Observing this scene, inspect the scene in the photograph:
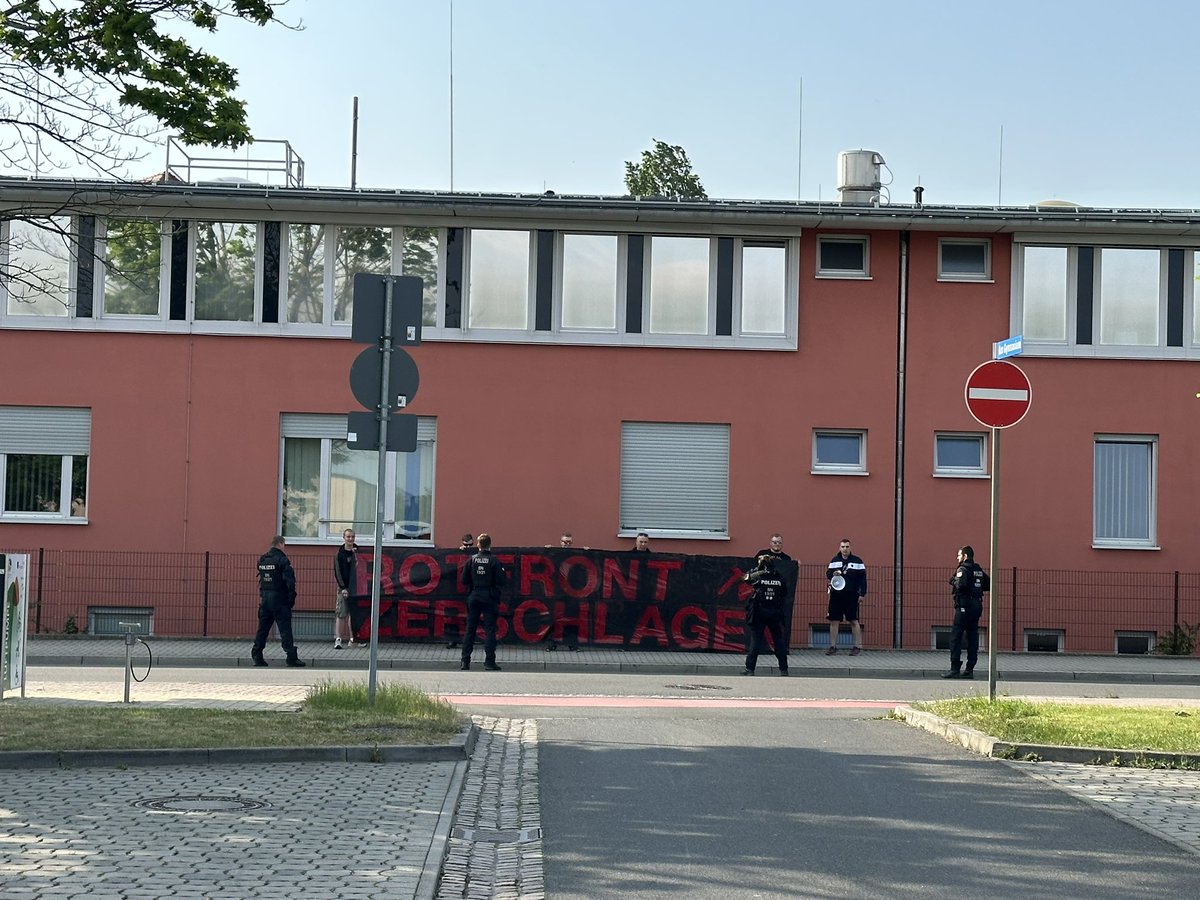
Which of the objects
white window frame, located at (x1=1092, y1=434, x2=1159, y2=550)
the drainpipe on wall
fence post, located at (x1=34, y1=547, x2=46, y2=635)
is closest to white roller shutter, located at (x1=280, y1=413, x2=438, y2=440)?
fence post, located at (x1=34, y1=547, x2=46, y2=635)

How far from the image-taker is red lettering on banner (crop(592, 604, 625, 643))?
80.1ft

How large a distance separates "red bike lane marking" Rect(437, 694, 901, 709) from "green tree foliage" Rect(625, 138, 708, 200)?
4853 cm

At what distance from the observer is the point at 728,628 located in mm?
24625

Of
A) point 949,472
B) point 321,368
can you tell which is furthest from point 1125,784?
point 321,368

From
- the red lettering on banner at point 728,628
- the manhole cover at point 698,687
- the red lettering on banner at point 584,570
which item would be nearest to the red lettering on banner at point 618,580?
the red lettering on banner at point 584,570

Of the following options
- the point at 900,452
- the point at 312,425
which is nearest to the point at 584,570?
the point at 312,425

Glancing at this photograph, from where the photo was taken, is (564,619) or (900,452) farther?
(900,452)

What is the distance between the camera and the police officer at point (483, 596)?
69.8 ft

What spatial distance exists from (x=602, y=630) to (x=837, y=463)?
17.5 feet

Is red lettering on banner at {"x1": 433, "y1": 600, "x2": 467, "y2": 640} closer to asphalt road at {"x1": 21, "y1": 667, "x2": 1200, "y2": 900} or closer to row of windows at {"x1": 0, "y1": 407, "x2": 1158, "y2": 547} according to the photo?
row of windows at {"x1": 0, "y1": 407, "x2": 1158, "y2": 547}

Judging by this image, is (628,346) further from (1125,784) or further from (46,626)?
(1125,784)

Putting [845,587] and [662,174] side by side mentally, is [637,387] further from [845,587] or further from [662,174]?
[662,174]

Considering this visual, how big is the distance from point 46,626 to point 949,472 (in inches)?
595

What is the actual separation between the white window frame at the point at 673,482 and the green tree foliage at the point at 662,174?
38551mm
